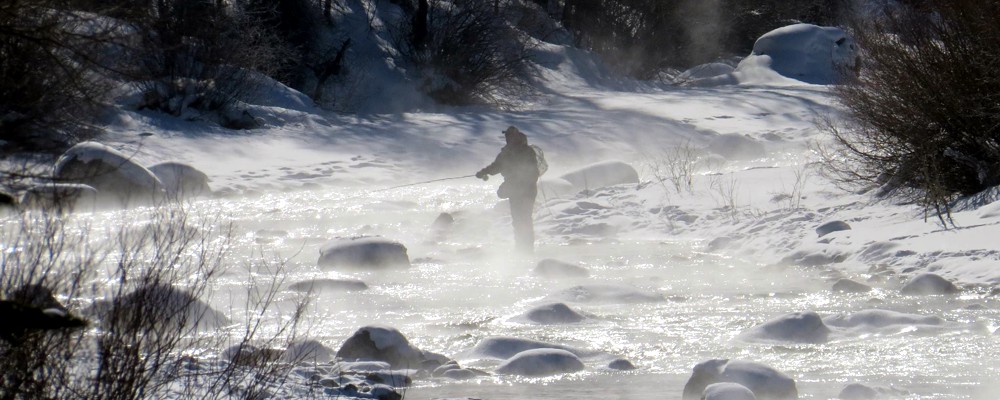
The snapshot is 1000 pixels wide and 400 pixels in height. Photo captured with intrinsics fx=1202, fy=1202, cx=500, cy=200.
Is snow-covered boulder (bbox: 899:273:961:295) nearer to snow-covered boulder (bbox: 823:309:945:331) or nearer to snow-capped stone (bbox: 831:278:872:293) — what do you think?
snow-capped stone (bbox: 831:278:872:293)

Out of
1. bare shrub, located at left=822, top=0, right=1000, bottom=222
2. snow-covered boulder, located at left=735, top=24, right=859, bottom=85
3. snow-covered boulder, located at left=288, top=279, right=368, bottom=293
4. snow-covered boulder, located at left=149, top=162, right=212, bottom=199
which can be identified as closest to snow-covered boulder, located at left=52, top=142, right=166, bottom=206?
snow-covered boulder, located at left=149, top=162, right=212, bottom=199

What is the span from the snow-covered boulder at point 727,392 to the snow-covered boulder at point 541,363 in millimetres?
1353

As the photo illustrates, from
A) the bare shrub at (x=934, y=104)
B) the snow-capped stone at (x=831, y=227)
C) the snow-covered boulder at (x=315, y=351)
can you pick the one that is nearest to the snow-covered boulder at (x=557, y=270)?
the snow-capped stone at (x=831, y=227)

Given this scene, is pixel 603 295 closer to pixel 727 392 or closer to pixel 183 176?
pixel 727 392

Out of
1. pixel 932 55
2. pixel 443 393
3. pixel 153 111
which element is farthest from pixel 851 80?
pixel 153 111

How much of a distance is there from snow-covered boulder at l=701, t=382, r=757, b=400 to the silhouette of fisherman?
20.8ft

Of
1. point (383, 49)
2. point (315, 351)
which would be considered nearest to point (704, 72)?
point (383, 49)

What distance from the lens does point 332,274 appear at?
1184cm

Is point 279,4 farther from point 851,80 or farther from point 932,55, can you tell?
point 932,55

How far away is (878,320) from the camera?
8703mm

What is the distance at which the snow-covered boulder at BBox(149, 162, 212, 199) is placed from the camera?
60.1ft

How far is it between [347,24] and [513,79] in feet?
16.3

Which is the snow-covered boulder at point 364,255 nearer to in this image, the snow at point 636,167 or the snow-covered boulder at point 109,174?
the snow at point 636,167

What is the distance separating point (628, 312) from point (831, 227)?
4.49 meters
